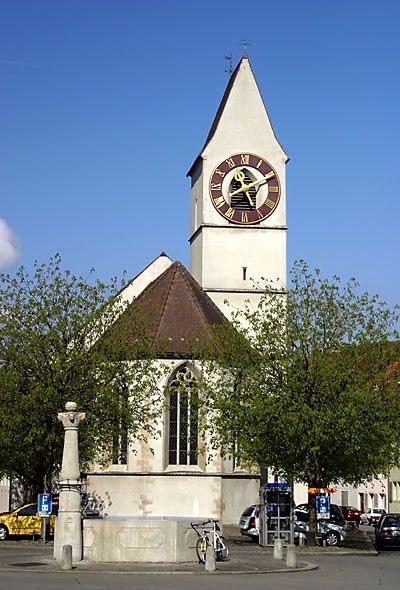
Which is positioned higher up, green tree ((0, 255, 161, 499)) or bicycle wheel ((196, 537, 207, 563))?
green tree ((0, 255, 161, 499))

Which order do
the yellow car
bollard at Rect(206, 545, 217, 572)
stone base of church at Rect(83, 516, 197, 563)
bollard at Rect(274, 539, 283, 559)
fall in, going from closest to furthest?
bollard at Rect(206, 545, 217, 572) → stone base of church at Rect(83, 516, 197, 563) → bollard at Rect(274, 539, 283, 559) → the yellow car

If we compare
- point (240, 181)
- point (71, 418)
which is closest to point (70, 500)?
point (71, 418)

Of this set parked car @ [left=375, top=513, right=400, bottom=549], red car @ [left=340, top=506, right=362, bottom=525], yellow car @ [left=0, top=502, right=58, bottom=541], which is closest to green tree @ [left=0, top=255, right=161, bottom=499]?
yellow car @ [left=0, top=502, right=58, bottom=541]

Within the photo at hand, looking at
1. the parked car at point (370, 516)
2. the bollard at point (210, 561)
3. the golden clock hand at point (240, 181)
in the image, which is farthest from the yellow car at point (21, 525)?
the parked car at point (370, 516)

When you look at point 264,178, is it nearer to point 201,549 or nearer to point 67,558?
point 201,549

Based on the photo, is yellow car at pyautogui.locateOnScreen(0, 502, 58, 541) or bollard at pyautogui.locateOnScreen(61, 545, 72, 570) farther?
yellow car at pyautogui.locateOnScreen(0, 502, 58, 541)

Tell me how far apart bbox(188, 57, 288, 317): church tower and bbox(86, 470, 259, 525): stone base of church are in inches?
410

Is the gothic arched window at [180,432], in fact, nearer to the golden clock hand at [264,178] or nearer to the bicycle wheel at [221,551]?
the golden clock hand at [264,178]

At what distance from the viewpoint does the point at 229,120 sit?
171 ft

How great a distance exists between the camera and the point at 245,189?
168ft

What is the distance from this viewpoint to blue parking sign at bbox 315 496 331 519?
32.3 m

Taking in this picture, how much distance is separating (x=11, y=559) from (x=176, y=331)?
737 inches

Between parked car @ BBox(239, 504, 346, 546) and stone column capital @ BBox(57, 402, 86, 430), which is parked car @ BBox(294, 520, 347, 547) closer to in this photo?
parked car @ BBox(239, 504, 346, 546)

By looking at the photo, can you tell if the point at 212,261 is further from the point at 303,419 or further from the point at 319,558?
the point at 319,558
